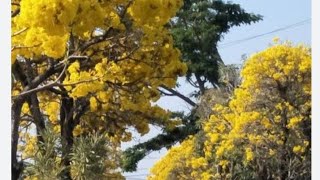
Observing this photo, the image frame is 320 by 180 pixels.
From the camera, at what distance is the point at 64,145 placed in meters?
5.80

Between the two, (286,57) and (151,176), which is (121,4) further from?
(151,176)

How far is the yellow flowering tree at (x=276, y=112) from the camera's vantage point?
7281mm

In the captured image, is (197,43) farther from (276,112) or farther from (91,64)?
(91,64)

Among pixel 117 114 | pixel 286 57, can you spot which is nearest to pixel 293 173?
pixel 286 57

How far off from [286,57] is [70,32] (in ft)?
9.49

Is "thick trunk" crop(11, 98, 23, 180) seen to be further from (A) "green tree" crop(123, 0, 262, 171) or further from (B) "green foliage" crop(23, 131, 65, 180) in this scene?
(A) "green tree" crop(123, 0, 262, 171)

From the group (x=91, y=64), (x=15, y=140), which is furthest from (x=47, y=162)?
(x=91, y=64)

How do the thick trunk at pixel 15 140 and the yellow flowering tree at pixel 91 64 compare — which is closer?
the yellow flowering tree at pixel 91 64

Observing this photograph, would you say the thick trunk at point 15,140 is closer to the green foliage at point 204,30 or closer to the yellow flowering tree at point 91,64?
the yellow flowering tree at point 91,64

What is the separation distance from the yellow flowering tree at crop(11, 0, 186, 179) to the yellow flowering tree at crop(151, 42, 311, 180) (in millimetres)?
802

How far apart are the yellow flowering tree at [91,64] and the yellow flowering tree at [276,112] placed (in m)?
0.80

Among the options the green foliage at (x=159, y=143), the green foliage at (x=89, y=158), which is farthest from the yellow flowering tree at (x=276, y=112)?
the green foliage at (x=159, y=143)

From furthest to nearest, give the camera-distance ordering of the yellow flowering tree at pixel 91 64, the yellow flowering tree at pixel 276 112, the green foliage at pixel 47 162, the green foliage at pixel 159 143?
the green foliage at pixel 159 143, the yellow flowering tree at pixel 276 112, the green foliage at pixel 47 162, the yellow flowering tree at pixel 91 64
